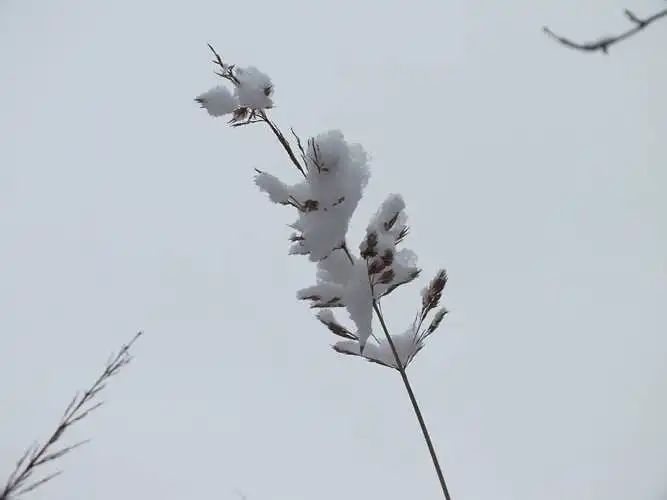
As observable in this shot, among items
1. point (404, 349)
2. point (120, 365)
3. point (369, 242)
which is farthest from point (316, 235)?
point (120, 365)

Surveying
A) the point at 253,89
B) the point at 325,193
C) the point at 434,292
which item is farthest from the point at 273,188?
the point at 434,292

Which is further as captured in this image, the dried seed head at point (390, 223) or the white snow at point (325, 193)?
the dried seed head at point (390, 223)

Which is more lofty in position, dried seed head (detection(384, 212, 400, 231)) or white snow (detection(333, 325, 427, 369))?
dried seed head (detection(384, 212, 400, 231))

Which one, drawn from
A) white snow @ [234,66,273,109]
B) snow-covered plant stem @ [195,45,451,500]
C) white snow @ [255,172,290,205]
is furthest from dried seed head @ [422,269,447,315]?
white snow @ [234,66,273,109]

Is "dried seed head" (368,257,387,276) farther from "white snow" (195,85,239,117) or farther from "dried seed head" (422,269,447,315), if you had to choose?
"white snow" (195,85,239,117)

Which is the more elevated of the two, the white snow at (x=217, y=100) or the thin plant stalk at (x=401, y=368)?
the white snow at (x=217, y=100)

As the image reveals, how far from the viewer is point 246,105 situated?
157 cm

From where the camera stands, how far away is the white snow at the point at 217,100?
162cm

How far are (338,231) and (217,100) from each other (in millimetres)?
557

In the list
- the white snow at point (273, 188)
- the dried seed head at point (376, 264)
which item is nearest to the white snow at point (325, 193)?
the white snow at point (273, 188)

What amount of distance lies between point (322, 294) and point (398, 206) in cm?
35

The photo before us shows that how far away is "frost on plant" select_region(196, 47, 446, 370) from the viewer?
4.92ft

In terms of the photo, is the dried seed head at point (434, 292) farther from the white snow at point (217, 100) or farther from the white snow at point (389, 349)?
the white snow at point (217, 100)

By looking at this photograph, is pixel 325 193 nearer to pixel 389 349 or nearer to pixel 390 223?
pixel 390 223
